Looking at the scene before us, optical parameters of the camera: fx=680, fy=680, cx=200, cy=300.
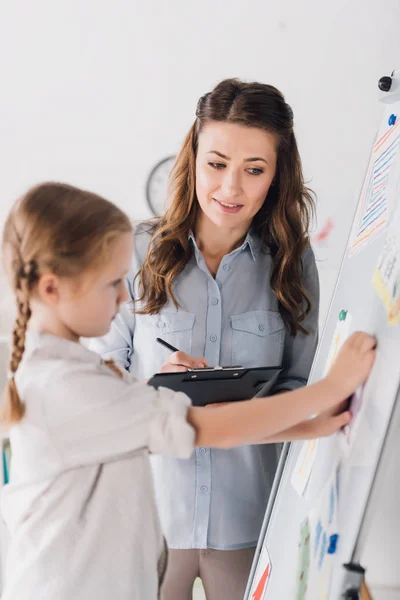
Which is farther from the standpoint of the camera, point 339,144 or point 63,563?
point 339,144

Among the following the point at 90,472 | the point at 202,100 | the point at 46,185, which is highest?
the point at 202,100

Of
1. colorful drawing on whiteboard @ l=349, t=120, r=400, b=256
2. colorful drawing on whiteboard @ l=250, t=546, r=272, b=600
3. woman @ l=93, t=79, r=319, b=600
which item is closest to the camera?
colorful drawing on whiteboard @ l=349, t=120, r=400, b=256

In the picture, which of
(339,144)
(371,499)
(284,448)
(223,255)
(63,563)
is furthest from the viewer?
(339,144)

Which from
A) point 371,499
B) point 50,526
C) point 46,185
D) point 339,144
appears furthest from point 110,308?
point 339,144

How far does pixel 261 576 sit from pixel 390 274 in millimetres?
642

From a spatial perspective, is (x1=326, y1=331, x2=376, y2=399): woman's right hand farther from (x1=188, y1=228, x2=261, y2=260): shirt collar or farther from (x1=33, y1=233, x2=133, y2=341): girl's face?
(x1=188, y1=228, x2=261, y2=260): shirt collar

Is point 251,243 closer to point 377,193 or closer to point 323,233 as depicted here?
point 377,193

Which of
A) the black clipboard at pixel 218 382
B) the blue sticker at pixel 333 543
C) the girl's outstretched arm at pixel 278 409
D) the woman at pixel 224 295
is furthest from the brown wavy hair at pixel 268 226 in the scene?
the blue sticker at pixel 333 543

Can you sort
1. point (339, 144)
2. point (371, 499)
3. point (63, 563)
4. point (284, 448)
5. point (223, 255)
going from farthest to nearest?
point (339, 144), point (223, 255), point (284, 448), point (63, 563), point (371, 499)

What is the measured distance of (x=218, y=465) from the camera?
4.37 feet

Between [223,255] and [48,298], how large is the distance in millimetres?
593

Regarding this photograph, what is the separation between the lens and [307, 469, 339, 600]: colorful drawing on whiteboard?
865mm

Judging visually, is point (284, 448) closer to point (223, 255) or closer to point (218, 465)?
point (218, 465)

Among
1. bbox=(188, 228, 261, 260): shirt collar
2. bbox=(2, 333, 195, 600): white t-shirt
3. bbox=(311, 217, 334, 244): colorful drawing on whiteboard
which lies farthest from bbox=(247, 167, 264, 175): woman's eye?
bbox=(311, 217, 334, 244): colorful drawing on whiteboard
